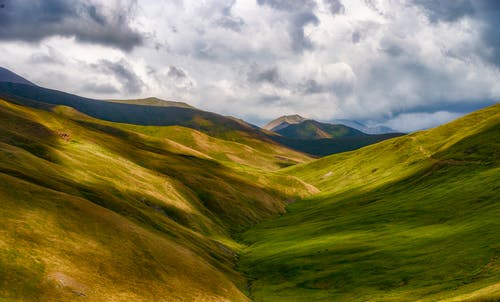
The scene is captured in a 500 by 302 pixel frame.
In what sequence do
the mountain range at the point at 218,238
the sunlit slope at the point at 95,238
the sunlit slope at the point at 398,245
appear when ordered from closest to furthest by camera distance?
1. the sunlit slope at the point at 95,238
2. the mountain range at the point at 218,238
3. the sunlit slope at the point at 398,245

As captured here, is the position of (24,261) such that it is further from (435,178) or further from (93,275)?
(435,178)

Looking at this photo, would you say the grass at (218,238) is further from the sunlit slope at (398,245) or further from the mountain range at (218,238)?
the sunlit slope at (398,245)

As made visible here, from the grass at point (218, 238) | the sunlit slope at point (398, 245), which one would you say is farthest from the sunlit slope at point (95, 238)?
the sunlit slope at point (398, 245)

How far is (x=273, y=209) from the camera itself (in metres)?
178

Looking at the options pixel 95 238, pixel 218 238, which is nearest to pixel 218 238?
pixel 218 238

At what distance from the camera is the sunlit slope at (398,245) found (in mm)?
58844

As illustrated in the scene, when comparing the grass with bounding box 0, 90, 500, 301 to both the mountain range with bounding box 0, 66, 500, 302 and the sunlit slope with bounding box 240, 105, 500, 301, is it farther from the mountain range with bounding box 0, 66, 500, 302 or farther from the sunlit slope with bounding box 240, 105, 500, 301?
the sunlit slope with bounding box 240, 105, 500, 301

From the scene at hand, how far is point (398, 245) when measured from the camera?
8056 cm

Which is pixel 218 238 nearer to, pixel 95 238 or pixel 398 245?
pixel 398 245

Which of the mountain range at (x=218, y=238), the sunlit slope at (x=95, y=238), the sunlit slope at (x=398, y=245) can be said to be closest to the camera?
the sunlit slope at (x=95, y=238)

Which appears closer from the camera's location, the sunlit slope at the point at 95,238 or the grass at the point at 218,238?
the sunlit slope at the point at 95,238

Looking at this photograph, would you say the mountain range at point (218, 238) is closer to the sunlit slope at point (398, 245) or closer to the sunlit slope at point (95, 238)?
the sunlit slope at point (95, 238)

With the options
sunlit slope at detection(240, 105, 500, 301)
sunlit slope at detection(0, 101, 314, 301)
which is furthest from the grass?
sunlit slope at detection(240, 105, 500, 301)

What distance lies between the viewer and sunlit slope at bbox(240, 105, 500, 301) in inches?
2317
